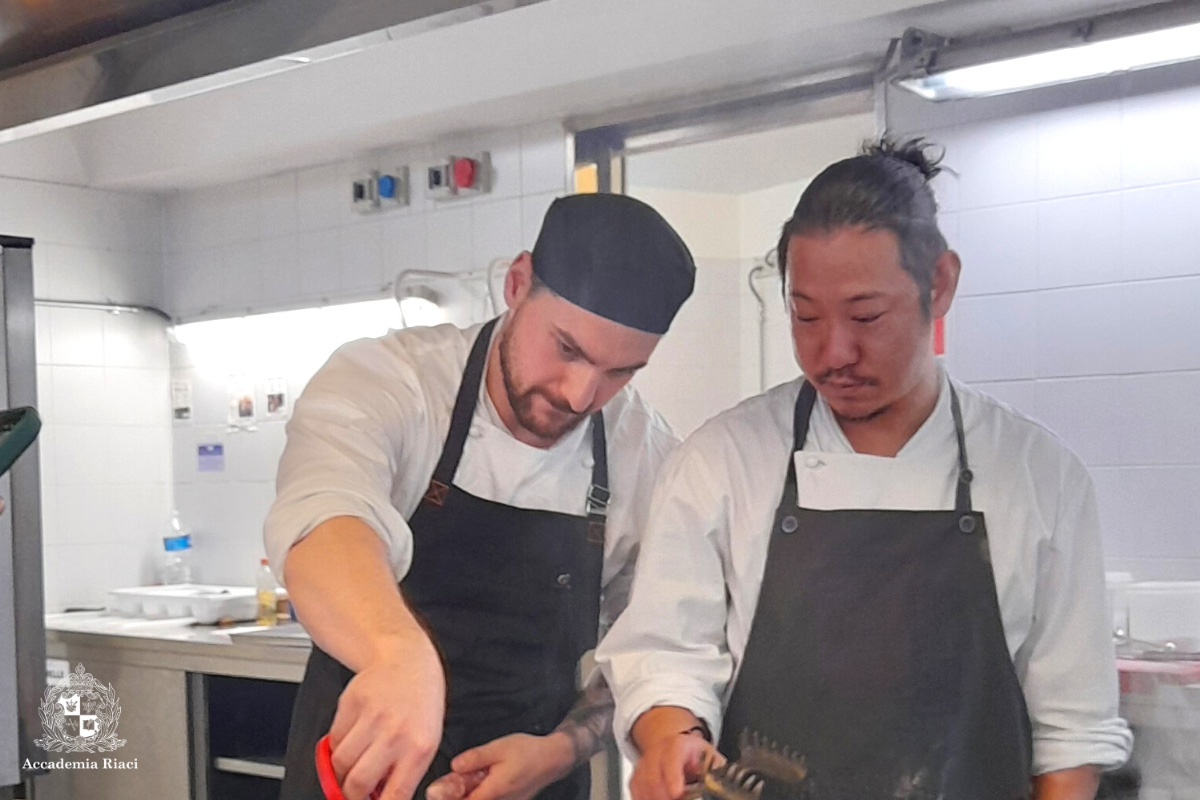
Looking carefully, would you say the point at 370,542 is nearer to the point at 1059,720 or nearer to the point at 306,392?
the point at 306,392

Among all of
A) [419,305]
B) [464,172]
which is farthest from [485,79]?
[419,305]

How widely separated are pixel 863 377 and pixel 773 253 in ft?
0.29

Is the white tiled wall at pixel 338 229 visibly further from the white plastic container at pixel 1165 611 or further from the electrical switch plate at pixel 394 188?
the white plastic container at pixel 1165 611

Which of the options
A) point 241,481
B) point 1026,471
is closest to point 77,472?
point 241,481

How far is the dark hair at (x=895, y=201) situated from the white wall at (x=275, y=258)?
0.21m

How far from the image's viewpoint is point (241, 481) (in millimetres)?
969

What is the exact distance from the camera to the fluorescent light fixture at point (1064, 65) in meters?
0.67

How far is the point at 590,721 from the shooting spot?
0.80m

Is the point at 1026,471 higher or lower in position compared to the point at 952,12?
lower

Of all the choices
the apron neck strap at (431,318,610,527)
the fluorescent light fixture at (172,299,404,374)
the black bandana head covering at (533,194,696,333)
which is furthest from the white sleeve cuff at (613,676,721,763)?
the fluorescent light fixture at (172,299,404,374)

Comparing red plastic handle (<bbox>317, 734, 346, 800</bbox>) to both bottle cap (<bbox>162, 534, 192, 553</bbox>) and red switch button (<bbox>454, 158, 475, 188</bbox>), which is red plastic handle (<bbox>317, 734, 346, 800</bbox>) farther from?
red switch button (<bbox>454, 158, 475, 188</bbox>)

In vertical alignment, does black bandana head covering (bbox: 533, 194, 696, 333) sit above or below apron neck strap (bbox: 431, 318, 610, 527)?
above

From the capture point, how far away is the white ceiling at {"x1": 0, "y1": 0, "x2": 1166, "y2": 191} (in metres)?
0.73

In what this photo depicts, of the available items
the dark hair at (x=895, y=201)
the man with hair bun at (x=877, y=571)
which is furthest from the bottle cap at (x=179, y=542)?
the dark hair at (x=895, y=201)
